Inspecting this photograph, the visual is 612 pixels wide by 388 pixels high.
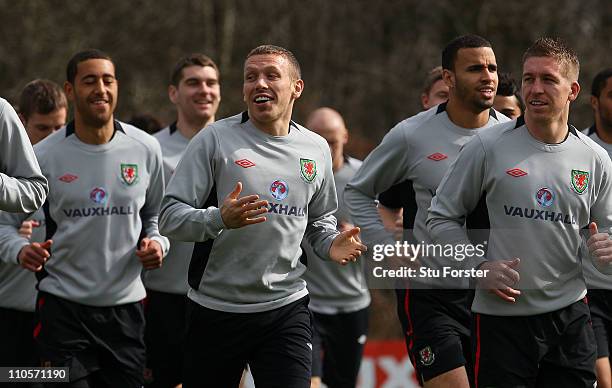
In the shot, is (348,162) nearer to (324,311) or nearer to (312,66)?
(324,311)

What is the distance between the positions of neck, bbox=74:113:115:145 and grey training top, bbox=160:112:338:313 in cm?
143

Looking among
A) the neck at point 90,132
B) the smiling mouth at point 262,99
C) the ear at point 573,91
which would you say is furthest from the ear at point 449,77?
the neck at point 90,132

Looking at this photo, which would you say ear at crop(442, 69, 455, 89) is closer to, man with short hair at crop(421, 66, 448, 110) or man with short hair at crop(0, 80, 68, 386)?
man with short hair at crop(421, 66, 448, 110)

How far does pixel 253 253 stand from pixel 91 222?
1589 mm

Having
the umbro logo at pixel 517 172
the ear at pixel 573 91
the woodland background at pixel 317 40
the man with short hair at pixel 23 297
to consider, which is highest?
the ear at pixel 573 91

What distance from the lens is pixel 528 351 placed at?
6672mm

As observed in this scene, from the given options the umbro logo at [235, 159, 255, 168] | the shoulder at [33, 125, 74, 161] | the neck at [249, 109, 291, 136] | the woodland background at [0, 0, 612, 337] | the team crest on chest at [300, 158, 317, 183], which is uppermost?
the neck at [249, 109, 291, 136]

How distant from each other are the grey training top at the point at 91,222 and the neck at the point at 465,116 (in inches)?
83.4

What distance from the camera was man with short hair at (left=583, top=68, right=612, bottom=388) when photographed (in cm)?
869

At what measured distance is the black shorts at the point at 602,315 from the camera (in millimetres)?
8711

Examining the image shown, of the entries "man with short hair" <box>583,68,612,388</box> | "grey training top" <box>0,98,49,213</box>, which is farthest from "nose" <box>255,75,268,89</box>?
"man with short hair" <box>583,68,612,388</box>

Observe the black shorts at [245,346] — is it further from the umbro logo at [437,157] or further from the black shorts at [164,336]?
the black shorts at [164,336]

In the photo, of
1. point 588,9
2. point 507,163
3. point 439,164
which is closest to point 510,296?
point 507,163

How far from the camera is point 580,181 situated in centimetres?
678
